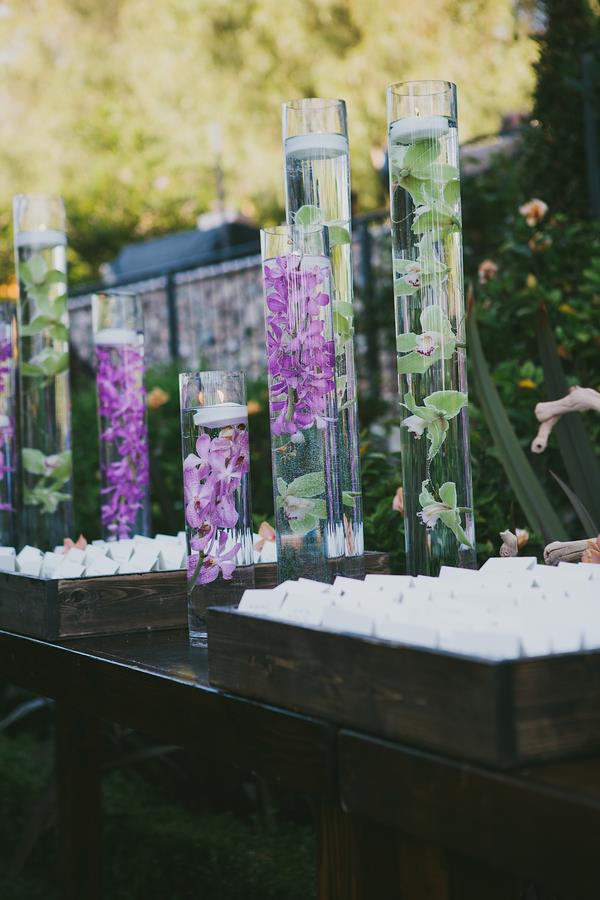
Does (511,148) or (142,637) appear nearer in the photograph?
(142,637)

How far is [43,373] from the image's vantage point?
7.32 feet

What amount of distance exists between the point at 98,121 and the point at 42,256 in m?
13.7

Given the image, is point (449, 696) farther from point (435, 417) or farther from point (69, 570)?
point (69, 570)

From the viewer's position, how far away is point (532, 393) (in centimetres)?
253

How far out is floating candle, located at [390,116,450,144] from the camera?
1.38 m

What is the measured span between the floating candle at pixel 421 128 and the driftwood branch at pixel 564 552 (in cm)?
54

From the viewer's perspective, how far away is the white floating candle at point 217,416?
53.7 inches

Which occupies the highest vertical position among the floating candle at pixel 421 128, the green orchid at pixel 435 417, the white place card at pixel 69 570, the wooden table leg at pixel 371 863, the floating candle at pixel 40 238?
the floating candle at pixel 40 238

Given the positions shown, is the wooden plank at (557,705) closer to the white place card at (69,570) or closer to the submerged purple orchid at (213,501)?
the submerged purple orchid at (213,501)

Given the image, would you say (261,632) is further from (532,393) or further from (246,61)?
(246,61)

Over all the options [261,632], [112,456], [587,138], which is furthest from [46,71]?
[261,632]

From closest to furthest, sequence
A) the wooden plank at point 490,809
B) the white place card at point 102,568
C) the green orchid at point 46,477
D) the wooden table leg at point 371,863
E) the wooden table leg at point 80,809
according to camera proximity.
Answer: the wooden plank at point 490,809
the wooden table leg at point 371,863
the white place card at point 102,568
the wooden table leg at point 80,809
the green orchid at point 46,477

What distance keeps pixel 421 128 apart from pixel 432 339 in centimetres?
27

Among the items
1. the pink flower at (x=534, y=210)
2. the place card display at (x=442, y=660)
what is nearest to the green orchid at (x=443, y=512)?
the place card display at (x=442, y=660)
